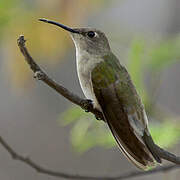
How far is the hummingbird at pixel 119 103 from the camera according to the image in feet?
9.87

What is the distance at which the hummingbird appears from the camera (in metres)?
3.01

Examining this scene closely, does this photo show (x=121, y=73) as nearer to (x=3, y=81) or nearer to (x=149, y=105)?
(x=149, y=105)

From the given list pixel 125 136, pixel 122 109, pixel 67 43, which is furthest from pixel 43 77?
pixel 67 43

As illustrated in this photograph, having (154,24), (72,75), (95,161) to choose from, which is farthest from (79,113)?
(154,24)

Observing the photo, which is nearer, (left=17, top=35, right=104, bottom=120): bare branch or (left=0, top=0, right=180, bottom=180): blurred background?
(left=17, top=35, right=104, bottom=120): bare branch

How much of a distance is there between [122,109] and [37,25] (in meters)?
1.58

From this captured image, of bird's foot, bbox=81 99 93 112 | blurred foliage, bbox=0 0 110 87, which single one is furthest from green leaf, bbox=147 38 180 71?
blurred foliage, bbox=0 0 110 87

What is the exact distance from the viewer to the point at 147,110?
3.82 m

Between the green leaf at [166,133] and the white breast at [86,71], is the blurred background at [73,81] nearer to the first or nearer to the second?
the green leaf at [166,133]

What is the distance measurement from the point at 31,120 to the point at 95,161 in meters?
1.79

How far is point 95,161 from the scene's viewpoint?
877 centimetres

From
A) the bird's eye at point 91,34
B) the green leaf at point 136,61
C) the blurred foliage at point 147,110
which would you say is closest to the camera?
the blurred foliage at point 147,110

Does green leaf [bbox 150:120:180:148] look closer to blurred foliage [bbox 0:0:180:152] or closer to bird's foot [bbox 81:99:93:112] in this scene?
blurred foliage [bbox 0:0:180:152]

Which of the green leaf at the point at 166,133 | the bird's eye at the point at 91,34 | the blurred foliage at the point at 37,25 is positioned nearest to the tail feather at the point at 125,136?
the green leaf at the point at 166,133
